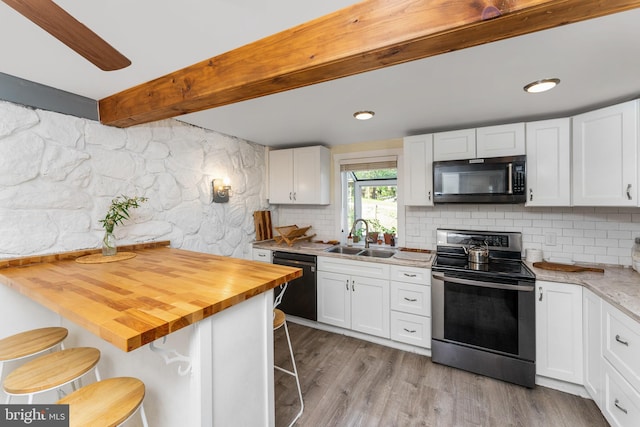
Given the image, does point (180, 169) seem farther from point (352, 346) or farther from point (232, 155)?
point (352, 346)

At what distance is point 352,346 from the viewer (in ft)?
8.83

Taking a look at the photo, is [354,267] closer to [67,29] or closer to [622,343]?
[622,343]

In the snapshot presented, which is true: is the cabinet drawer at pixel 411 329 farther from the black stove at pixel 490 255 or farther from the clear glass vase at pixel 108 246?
the clear glass vase at pixel 108 246

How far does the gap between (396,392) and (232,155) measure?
9.33 ft

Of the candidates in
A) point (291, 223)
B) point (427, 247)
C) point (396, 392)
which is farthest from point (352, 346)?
point (291, 223)

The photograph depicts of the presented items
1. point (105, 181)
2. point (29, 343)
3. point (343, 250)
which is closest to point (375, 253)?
point (343, 250)

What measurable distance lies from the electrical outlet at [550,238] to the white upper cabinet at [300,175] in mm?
2281

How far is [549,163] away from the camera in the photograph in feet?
7.38

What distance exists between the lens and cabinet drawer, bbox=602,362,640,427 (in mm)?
1405

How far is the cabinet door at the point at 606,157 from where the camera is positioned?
1.84 m

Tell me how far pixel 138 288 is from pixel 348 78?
1.65 metres

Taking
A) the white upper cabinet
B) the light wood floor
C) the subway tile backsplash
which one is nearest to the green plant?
the white upper cabinet

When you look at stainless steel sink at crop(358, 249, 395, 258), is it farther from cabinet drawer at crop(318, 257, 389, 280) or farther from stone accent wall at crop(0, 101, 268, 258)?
stone accent wall at crop(0, 101, 268, 258)

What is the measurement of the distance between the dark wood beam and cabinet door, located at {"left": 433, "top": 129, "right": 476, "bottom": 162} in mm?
1714
